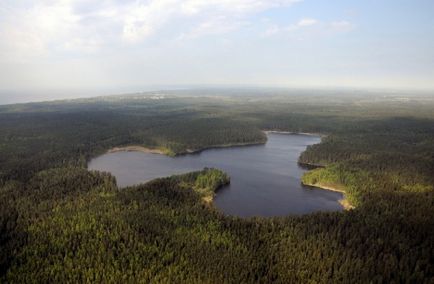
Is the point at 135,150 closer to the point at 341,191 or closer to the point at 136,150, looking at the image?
→ the point at 136,150

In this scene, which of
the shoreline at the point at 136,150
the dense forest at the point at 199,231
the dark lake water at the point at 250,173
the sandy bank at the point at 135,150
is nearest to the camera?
the dense forest at the point at 199,231

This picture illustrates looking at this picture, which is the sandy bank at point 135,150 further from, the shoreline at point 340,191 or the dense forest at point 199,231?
the shoreline at point 340,191

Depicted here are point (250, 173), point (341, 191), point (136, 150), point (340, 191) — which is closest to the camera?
point (341, 191)

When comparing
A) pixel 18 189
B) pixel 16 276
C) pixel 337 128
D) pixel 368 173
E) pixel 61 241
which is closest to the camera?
pixel 16 276

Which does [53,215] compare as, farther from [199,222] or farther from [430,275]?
[430,275]

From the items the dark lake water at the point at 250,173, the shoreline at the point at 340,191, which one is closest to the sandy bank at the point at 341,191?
the shoreline at the point at 340,191

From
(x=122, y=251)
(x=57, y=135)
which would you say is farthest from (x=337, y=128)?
(x=122, y=251)

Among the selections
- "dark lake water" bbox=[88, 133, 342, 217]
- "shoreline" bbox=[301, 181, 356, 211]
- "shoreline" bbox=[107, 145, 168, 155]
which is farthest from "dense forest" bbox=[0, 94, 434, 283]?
"shoreline" bbox=[107, 145, 168, 155]

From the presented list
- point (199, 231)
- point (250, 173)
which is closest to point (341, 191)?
point (250, 173)
